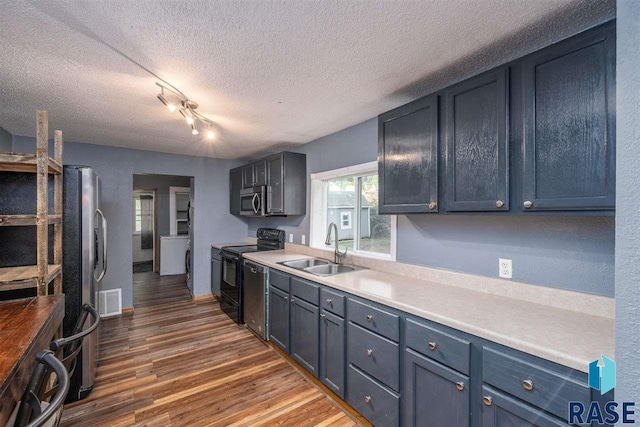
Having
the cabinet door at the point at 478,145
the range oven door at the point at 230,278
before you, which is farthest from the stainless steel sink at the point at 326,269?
the cabinet door at the point at 478,145

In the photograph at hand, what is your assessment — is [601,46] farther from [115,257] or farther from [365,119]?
[115,257]

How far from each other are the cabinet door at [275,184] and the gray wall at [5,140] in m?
2.73

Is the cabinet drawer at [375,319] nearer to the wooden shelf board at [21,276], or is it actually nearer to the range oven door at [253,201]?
the wooden shelf board at [21,276]

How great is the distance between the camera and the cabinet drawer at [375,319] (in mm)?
1676

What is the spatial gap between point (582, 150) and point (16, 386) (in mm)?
2196

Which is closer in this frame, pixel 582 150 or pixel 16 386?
pixel 16 386

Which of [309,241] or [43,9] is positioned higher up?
[43,9]

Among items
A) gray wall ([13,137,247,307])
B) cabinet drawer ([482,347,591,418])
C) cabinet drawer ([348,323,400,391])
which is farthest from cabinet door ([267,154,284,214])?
cabinet drawer ([482,347,591,418])

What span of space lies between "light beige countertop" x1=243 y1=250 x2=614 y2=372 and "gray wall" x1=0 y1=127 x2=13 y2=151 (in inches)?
145

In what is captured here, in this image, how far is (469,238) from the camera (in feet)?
6.41

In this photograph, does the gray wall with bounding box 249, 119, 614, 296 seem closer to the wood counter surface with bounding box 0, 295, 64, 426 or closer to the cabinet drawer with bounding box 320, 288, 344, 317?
the cabinet drawer with bounding box 320, 288, 344, 317

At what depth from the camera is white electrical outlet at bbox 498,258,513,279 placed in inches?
68.3

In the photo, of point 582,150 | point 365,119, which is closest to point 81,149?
point 365,119

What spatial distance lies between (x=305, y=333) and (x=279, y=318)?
0.46 m
